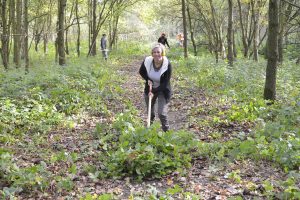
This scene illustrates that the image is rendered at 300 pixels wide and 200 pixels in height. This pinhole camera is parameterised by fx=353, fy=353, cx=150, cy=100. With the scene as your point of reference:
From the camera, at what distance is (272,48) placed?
29.4 ft

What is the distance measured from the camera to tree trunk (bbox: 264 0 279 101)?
28.2 ft

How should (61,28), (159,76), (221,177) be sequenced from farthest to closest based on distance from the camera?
(61,28)
(159,76)
(221,177)

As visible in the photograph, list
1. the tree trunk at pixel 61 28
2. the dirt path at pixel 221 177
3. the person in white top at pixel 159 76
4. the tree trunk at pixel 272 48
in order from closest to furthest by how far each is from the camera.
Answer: the dirt path at pixel 221 177, the person in white top at pixel 159 76, the tree trunk at pixel 272 48, the tree trunk at pixel 61 28

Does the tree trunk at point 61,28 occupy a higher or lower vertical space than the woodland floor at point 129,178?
higher

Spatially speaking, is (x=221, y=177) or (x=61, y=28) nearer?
(x=221, y=177)

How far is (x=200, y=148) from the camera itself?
646 centimetres

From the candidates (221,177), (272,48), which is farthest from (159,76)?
(272,48)

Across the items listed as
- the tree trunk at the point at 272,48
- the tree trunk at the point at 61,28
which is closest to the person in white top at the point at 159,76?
the tree trunk at the point at 272,48

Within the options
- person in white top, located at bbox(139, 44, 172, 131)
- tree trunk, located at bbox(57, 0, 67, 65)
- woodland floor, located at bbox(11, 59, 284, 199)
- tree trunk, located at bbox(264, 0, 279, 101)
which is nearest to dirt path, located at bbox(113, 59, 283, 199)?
woodland floor, located at bbox(11, 59, 284, 199)

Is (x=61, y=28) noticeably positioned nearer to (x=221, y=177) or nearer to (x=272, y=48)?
(x=272, y=48)

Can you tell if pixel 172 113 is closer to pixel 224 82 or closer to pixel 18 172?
pixel 224 82

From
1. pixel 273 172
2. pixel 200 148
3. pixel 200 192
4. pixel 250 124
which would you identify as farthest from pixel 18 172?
pixel 250 124

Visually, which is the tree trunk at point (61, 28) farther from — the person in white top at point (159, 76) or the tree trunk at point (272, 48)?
the tree trunk at point (272, 48)

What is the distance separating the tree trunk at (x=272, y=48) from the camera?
8.59m
